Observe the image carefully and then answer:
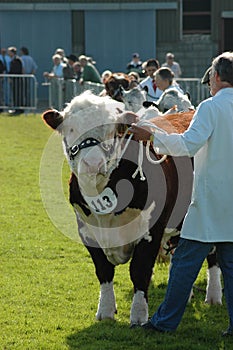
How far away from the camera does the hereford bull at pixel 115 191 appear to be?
6.97m

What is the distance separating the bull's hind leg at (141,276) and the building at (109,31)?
97.3 feet

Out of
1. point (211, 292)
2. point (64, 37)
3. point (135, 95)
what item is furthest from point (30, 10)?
point (211, 292)

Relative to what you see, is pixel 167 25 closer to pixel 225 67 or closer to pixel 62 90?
pixel 62 90

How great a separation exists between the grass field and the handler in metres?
0.55

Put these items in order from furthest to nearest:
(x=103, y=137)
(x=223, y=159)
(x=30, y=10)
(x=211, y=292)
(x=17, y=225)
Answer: (x=30, y=10) < (x=17, y=225) < (x=211, y=292) < (x=103, y=137) < (x=223, y=159)

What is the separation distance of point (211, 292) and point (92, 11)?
1178 inches

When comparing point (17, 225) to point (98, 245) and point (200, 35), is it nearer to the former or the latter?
point (98, 245)

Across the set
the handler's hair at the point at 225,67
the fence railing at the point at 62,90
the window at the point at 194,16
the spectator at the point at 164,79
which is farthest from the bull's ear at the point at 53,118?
the window at the point at 194,16

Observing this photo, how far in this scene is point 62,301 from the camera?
319 inches

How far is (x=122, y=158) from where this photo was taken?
7.16 m

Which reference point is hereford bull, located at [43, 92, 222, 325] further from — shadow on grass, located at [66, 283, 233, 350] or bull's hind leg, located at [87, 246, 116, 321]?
shadow on grass, located at [66, 283, 233, 350]

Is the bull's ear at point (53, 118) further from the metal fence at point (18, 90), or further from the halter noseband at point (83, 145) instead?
the metal fence at point (18, 90)

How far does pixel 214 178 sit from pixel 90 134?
1.06 meters

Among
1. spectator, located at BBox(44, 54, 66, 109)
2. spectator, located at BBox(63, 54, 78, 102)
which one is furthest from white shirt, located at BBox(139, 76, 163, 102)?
spectator, located at BBox(44, 54, 66, 109)
